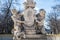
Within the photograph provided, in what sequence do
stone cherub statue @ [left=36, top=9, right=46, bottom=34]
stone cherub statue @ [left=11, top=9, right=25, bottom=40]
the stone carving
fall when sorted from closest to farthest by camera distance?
stone cherub statue @ [left=11, top=9, right=25, bottom=40] < the stone carving < stone cherub statue @ [left=36, top=9, right=46, bottom=34]

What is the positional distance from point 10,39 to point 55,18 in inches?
750

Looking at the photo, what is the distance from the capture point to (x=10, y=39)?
1437 centimetres

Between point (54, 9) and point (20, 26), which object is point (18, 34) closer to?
point (20, 26)

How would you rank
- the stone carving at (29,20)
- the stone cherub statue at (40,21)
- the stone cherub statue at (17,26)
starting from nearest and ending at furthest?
1. the stone cherub statue at (17,26)
2. the stone carving at (29,20)
3. the stone cherub statue at (40,21)

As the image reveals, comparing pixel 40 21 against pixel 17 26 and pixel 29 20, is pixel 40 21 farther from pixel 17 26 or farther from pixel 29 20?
pixel 17 26

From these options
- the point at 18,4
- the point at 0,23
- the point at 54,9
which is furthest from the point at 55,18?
the point at 0,23

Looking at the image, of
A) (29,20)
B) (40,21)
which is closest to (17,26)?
(29,20)

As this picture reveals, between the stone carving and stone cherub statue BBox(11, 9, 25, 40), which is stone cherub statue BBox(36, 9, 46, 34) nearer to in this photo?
the stone carving

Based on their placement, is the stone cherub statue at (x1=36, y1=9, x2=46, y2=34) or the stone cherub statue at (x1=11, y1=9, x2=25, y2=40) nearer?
the stone cherub statue at (x1=11, y1=9, x2=25, y2=40)

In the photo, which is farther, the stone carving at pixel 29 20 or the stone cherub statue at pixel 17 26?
the stone carving at pixel 29 20

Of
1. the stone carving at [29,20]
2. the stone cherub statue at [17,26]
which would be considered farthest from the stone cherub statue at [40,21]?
the stone cherub statue at [17,26]

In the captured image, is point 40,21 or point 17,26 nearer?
point 17,26

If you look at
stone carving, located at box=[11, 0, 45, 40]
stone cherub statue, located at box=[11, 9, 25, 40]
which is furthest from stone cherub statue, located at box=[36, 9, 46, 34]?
stone cherub statue, located at box=[11, 9, 25, 40]

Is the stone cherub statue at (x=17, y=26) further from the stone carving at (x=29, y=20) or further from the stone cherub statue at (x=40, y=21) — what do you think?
the stone cherub statue at (x=40, y=21)
